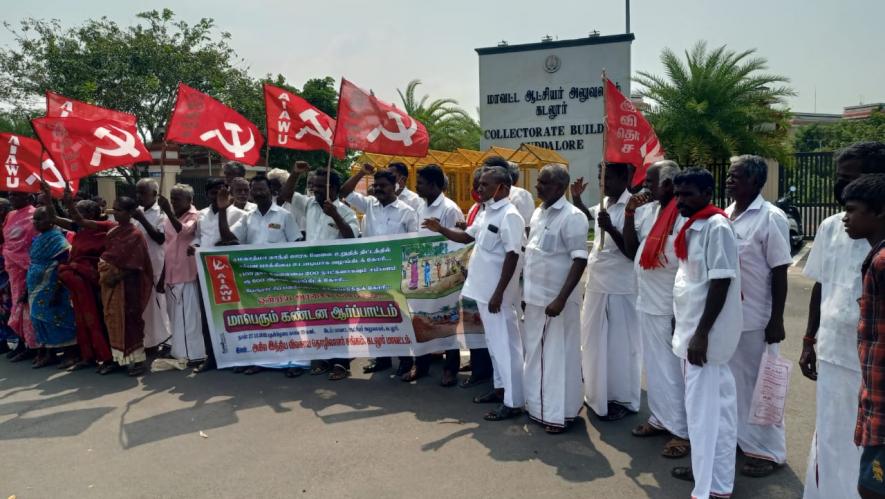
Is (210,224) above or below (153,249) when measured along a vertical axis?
above

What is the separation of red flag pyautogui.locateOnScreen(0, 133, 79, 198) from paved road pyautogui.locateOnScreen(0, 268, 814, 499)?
249 centimetres

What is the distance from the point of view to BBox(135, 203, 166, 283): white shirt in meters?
6.56

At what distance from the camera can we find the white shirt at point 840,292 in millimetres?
2754

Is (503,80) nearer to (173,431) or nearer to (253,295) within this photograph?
(253,295)

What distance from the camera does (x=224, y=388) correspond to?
5.65 m

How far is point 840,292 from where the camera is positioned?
9.31ft

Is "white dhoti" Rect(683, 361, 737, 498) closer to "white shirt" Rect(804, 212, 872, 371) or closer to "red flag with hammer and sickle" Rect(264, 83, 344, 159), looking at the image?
"white shirt" Rect(804, 212, 872, 371)

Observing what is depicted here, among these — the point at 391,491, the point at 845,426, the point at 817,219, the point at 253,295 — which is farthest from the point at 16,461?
the point at 817,219

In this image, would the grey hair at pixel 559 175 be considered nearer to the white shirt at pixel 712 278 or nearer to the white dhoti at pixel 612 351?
the white dhoti at pixel 612 351

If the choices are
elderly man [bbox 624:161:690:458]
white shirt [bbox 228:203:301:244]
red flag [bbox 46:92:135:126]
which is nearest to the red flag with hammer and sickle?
white shirt [bbox 228:203:301:244]

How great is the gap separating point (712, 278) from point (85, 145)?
18.3 ft

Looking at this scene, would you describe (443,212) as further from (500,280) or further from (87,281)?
(87,281)

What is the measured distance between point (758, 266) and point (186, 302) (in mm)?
5308

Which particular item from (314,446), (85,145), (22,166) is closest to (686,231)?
(314,446)
